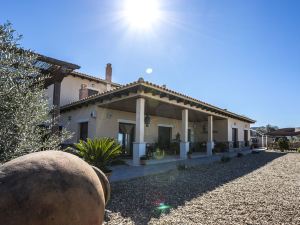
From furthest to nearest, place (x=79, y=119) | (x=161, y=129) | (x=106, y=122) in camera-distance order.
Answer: (x=161, y=129) < (x=79, y=119) < (x=106, y=122)

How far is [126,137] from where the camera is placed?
1499 centimetres

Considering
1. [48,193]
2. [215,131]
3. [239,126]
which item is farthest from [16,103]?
[239,126]

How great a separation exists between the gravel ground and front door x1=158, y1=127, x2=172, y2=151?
9246mm

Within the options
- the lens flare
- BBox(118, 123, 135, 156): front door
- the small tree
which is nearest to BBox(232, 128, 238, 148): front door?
BBox(118, 123, 135, 156): front door

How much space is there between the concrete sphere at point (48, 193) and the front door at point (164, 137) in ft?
49.1

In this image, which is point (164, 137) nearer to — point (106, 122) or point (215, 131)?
point (215, 131)

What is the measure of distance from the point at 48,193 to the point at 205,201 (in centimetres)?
430

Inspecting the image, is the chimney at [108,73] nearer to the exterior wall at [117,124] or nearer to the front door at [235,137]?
the exterior wall at [117,124]

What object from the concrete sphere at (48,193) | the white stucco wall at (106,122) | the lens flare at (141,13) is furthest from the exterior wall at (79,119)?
the concrete sphere at (48,193)

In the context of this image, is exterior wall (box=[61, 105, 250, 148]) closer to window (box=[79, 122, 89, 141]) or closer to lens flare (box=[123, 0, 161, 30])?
window (box=[79, 122, 89, 141])

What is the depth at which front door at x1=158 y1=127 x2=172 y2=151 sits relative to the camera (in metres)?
17.2

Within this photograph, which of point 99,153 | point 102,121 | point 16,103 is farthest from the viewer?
point 102,121

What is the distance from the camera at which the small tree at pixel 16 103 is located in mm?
3941

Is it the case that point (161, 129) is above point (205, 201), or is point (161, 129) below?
above
